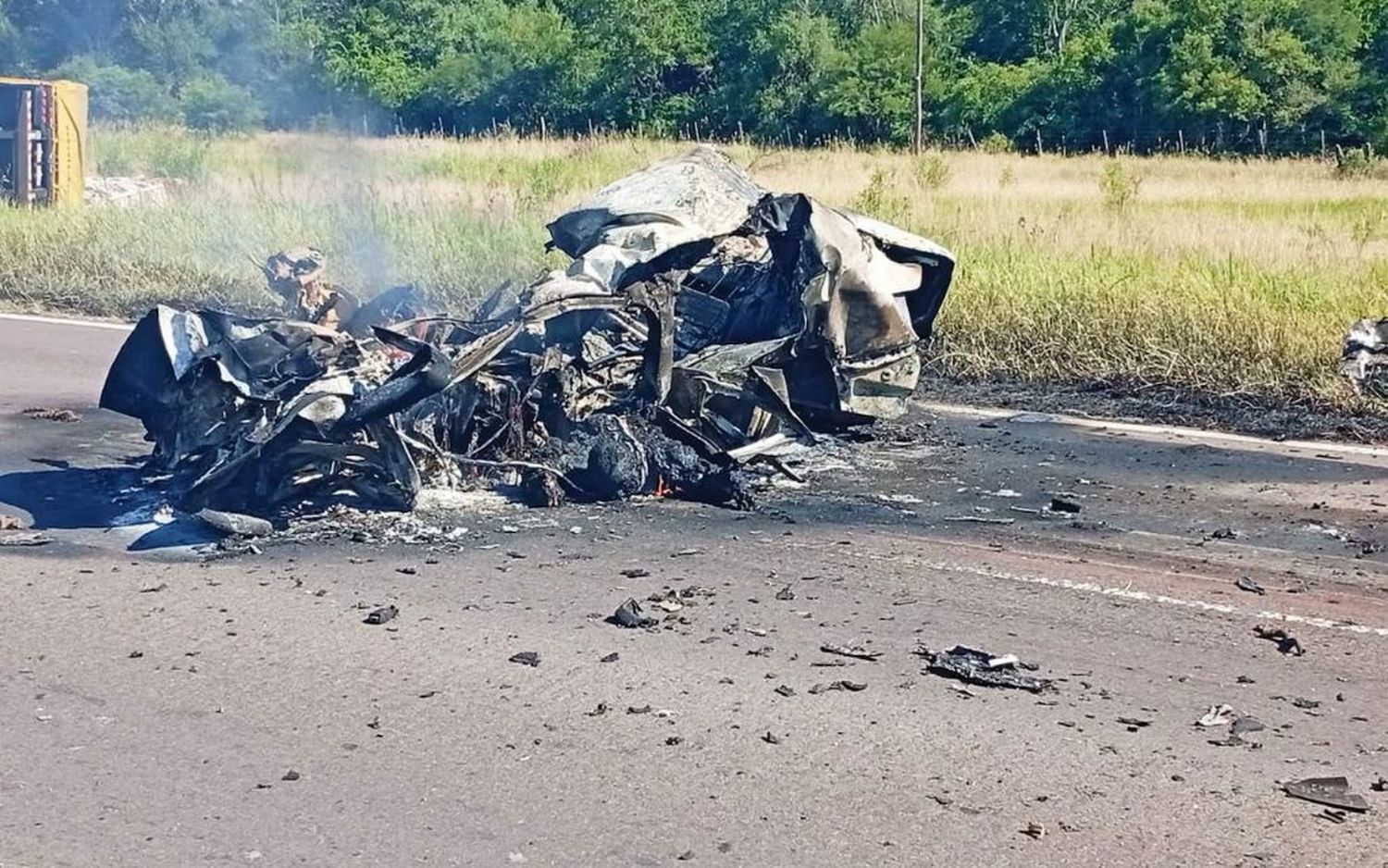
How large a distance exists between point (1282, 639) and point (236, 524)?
411cm

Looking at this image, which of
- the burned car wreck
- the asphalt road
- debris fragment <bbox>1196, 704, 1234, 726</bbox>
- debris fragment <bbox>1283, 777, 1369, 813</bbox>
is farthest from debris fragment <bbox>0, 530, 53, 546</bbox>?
debris fragment <bbox>1283, 777, 1369, 813</bbox>

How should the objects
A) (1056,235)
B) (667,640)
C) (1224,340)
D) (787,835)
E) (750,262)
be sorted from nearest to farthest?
(787,835)
(667,640)
(750,262)
(1224,340)
(1056,235)

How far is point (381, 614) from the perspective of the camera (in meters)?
5.59

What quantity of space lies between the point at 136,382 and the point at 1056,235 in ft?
34.2

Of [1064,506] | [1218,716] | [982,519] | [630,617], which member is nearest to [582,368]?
[982,519]

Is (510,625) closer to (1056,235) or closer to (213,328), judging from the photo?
(213,328)

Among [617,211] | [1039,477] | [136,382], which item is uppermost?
[617,211]

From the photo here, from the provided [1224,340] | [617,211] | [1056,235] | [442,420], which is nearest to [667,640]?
[442,420]

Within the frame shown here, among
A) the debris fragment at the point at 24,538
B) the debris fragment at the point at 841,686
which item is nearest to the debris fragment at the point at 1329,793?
the debris fragment at the point at 841,686

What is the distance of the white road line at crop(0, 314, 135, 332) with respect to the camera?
12.7 meters

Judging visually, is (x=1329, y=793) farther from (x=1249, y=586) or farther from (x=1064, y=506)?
(x=1064, y=506)

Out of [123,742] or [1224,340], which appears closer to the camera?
[123,742]

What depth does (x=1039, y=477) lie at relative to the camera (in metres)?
7.92

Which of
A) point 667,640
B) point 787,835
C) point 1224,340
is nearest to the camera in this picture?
point 787,835
